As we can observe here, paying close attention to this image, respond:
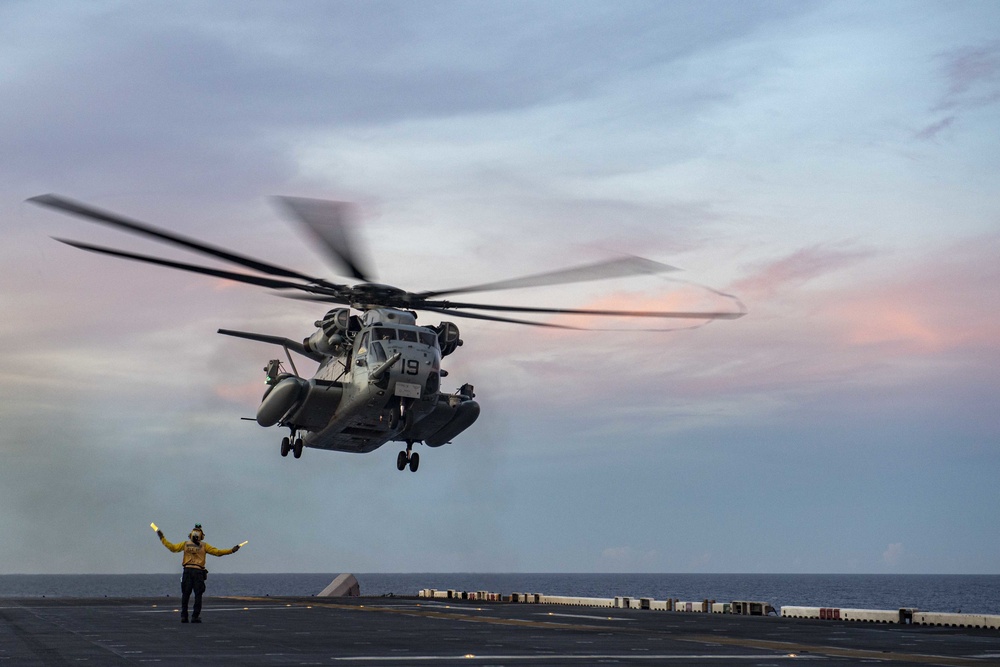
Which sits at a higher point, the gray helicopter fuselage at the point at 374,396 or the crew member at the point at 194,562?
the gray helicopter fuselage at the point at 374,396

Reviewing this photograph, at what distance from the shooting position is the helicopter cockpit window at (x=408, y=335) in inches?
1419

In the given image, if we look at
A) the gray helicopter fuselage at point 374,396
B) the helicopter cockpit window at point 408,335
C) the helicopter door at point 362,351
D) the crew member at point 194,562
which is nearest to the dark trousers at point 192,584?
the crew member at point 194,562

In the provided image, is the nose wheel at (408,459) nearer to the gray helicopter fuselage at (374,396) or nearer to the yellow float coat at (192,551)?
the gray helicopter fuselage at (374,396)

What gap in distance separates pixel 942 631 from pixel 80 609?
30.5 meters

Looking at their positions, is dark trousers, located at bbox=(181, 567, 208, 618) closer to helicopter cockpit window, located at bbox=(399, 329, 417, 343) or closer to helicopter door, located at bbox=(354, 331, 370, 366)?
helicopter door, located at bbox=(354, 331, 370, 366)

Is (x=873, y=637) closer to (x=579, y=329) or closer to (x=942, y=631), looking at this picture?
(x=942, y=631)

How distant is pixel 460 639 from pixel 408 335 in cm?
1349

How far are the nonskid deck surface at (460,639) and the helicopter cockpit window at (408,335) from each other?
9.17m

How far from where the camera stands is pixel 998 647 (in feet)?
76.4

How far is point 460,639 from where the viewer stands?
982 inches

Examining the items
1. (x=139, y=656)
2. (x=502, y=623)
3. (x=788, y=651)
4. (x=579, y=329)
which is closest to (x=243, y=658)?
(x=139, y=656)

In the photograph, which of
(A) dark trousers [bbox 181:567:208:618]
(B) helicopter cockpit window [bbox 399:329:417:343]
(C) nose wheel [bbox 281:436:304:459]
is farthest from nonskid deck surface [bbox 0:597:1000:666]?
(B) helicopter cockpit window [bbox 399:329:417:343]

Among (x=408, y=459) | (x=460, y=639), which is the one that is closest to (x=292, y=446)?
(x=408, y=459)

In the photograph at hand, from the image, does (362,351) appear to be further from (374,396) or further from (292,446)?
(292,446)
